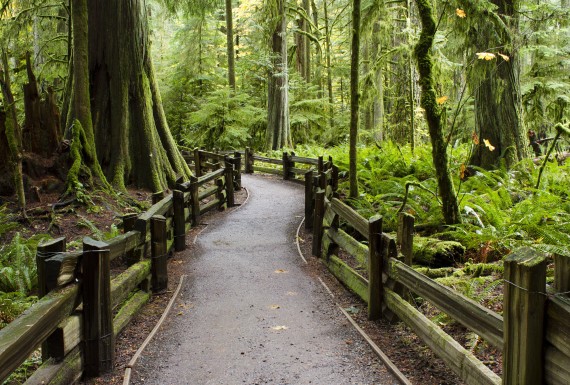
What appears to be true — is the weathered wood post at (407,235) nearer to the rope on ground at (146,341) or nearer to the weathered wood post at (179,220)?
the rope on ground at (146,341)

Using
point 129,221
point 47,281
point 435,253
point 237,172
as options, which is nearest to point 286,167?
point 237,172

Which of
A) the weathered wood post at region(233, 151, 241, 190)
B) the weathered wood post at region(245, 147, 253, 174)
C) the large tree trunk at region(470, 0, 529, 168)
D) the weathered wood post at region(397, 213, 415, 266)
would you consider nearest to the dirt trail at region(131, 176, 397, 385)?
the weathered wood post at region(397, 213, 415, 266)

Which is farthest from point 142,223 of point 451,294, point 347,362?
point 451,294

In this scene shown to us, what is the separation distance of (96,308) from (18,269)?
→ 11.3 feet

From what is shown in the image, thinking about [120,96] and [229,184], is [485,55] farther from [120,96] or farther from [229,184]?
[120,96]

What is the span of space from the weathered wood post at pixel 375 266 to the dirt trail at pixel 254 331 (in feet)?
1.33

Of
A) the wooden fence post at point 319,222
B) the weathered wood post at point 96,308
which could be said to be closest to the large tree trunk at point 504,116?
the wooden fence post at point 319,222

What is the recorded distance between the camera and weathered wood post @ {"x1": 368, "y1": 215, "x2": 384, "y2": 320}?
18.4 feet

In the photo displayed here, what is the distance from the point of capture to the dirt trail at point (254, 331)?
453 centimetres

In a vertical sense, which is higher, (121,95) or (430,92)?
(121,95)

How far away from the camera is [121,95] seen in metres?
12.2

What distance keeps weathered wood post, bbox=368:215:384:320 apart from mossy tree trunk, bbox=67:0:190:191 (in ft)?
25.7

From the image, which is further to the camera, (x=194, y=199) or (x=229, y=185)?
(x=229, y=185)

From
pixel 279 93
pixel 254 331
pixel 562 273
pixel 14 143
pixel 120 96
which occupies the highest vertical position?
pixel 279 93
